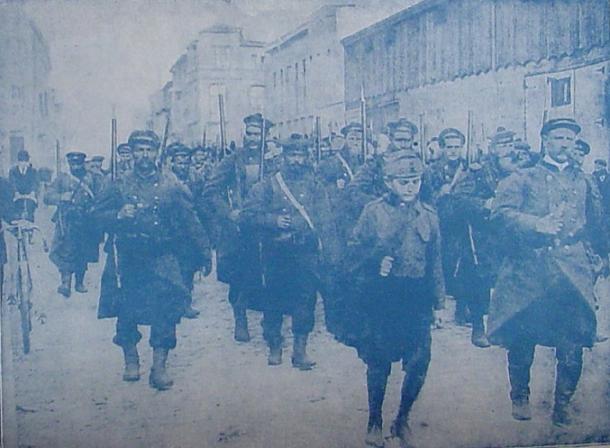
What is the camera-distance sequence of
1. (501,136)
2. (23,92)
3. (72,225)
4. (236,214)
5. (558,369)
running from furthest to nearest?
(558,369) → (501,136) → (236,214) → (72,225) → (23,92)

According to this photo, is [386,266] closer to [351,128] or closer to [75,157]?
[351,128]

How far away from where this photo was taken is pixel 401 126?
5.04 m

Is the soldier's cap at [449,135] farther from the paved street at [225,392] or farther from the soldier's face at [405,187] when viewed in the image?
the paved street at [225,392]

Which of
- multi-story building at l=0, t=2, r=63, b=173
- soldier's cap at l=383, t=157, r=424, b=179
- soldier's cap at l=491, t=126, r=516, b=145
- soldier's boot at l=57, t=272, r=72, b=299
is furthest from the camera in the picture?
soldier's cap at l=491, t=126, r=516, b=145

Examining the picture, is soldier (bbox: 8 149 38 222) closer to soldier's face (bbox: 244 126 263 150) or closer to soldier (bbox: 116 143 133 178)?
soldier (bbox: 116 143 133 178)

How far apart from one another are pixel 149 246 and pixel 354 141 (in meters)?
1.33

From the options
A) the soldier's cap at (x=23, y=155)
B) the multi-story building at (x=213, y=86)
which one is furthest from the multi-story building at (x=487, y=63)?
the soldier's cap at (x=23, y=155)

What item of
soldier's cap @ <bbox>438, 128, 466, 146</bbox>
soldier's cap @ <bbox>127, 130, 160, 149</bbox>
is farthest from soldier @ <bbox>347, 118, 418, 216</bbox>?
soldier's cap @ <bbox>127, 130, 160, 149</bbox>

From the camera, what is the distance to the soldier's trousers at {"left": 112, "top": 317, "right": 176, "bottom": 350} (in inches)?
189

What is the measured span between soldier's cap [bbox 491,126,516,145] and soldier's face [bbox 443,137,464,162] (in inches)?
8.1

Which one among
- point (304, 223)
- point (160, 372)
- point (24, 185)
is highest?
point (24, 185)

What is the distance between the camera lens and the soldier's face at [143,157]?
4797 millimetres

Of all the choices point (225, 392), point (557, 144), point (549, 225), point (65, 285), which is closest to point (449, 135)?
point (557, 144)

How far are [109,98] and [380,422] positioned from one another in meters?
2.44
